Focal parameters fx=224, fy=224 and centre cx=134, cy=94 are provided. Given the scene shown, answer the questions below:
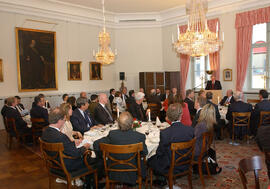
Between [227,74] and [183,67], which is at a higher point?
[183,67]

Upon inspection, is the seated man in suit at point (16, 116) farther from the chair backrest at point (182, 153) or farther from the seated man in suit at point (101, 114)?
the chair backrest at point (182, 153)

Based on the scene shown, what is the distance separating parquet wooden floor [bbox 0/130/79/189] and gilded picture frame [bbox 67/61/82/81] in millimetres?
5172

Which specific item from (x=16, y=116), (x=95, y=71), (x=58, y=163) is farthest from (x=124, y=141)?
(x=95, y=71)

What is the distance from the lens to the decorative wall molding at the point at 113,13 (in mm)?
9312

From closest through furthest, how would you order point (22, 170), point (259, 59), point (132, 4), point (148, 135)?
1. point (148, 135)
2. point (22, 170)
3. point (259, 59)
4. point (132, 4)

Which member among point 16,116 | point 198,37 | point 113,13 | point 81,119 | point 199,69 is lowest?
point 16,116

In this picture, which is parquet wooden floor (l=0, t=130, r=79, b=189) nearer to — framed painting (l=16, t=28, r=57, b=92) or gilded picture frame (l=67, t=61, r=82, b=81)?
framed painting (l=16, t=28, r=57, b=92)

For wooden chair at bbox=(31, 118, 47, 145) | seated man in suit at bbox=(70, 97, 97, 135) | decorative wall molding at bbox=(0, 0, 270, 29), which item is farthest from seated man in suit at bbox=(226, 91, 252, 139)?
decorative wall molding at bbox=(0, 0, 270, 29)

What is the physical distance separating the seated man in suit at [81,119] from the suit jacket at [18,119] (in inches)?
90.6

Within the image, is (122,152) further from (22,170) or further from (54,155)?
(22,170)

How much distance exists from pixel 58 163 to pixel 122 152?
965mm

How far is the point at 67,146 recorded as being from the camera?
3.19 meters

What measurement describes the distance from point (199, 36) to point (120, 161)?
443 centimetres

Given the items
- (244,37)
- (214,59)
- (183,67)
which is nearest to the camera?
(244,37)
